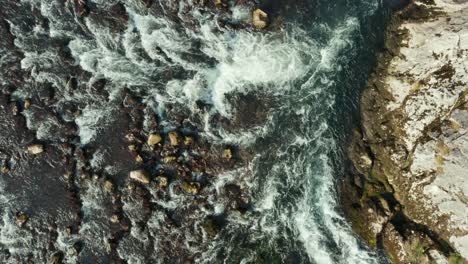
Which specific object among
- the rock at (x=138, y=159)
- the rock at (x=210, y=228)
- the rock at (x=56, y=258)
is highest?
the rock at (x=138, y=159)

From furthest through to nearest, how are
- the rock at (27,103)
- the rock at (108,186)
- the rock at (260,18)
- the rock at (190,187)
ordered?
the rock at (260,18) < the rock at (27,103) < the rock at (190,187) < the rock at (108,186)

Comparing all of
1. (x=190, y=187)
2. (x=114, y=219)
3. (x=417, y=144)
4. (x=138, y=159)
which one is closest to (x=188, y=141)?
(x=190, y=187)

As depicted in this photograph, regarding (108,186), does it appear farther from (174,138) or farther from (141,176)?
(174,138)

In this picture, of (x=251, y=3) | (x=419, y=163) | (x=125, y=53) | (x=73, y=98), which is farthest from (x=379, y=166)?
Result: (x=73, y=98)

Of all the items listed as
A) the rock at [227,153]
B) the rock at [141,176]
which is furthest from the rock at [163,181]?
the rock at [227,153]

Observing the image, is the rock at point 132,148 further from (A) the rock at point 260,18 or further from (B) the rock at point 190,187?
(A) the rock at point 260,18

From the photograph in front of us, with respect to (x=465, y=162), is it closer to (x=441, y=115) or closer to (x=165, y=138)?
(x=441, y=115)
